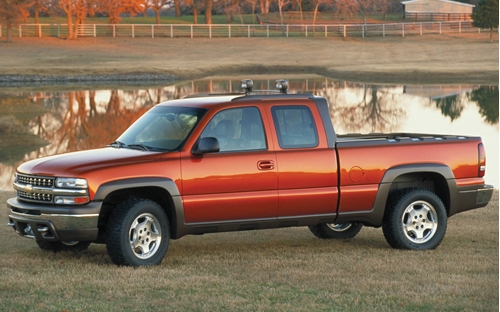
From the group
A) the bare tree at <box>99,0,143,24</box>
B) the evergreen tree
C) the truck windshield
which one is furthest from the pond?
the bare tree at <box>99,0,143,24</box>

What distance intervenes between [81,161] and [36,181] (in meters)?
0.50

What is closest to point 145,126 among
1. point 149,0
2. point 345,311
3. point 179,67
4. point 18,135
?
point 345,311

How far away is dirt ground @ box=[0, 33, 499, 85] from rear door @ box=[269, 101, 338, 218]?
4461 centimetres

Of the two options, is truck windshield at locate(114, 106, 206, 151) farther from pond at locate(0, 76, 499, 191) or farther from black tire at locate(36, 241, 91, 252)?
pond at locate(0, 76, 499, 191)

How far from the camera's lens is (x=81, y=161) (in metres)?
9.69

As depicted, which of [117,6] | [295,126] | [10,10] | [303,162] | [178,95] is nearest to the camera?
[303,162]

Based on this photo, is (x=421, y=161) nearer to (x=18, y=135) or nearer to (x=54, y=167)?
(x=54, y=167)

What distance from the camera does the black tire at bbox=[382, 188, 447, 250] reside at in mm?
10922

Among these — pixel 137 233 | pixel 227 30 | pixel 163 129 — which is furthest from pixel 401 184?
pixel 227 30

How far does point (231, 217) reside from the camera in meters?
10.1

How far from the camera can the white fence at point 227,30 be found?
86562mm

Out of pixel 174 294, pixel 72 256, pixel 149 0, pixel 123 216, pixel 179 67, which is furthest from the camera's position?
pixel 149 0

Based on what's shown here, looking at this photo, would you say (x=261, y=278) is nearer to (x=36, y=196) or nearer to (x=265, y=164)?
(x=265, y=164)

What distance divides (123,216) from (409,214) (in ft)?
11.3
